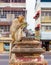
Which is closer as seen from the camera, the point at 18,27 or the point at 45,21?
the point at 18,27

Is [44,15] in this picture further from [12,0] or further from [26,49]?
[26,49]

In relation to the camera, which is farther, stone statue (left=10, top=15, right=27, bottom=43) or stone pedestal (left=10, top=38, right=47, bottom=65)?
stone statue (left=10, top=15, right=27, bottom=43)

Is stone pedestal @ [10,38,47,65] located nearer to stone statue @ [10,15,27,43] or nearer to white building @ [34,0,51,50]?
stone statue @ [10,15,27,43]

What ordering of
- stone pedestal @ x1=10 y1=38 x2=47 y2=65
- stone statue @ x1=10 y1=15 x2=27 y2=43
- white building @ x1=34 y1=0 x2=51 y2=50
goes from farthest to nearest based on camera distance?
white building @ x1=34 y1=0 x2=51 y2=50 → stone statue @ x1=10 y1=15 x2=27 y2=43 → stone pedestal @ x1=10 y1=38 x2=47 y2=65

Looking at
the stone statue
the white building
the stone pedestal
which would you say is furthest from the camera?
the white building

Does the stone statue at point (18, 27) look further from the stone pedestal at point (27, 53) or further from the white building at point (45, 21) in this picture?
the white building at point (45, 21)

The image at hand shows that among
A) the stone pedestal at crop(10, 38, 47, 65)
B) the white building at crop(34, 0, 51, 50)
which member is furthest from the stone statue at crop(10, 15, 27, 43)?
the white building at crop(34, 0, 51, 50)

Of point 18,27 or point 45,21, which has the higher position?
point 18,27

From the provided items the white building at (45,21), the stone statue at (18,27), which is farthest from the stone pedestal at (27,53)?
the white building at (45,21)

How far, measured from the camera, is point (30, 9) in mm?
74812

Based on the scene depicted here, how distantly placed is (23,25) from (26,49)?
2.00 m

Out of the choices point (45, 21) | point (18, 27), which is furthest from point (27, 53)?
point (45, 21)

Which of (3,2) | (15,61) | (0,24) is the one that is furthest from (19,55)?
(3,2)

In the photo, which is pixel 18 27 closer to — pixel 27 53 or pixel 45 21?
pixel 27 53
